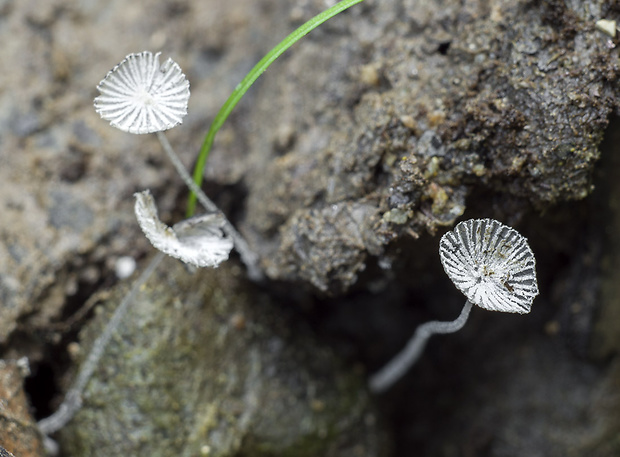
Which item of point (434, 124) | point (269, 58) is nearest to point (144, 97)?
point (269, 58)

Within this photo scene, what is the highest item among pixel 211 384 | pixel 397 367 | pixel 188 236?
pixel 188 236

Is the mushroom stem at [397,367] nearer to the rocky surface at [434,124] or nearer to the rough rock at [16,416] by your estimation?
the rocky surface at [434,124]

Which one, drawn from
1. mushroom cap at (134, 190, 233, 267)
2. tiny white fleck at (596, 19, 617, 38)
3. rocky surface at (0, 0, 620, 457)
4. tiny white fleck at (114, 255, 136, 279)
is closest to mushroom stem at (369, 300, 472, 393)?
rocky surface at (0, 0, 620, 457)

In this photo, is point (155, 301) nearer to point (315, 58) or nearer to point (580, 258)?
point (315, 58)

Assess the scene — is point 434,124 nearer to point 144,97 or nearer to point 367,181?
point 367,181

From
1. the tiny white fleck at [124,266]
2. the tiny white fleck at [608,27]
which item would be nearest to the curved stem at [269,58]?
the tiny white fleck at [124,266]

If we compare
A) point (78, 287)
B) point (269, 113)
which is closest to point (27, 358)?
point (78, 287)
